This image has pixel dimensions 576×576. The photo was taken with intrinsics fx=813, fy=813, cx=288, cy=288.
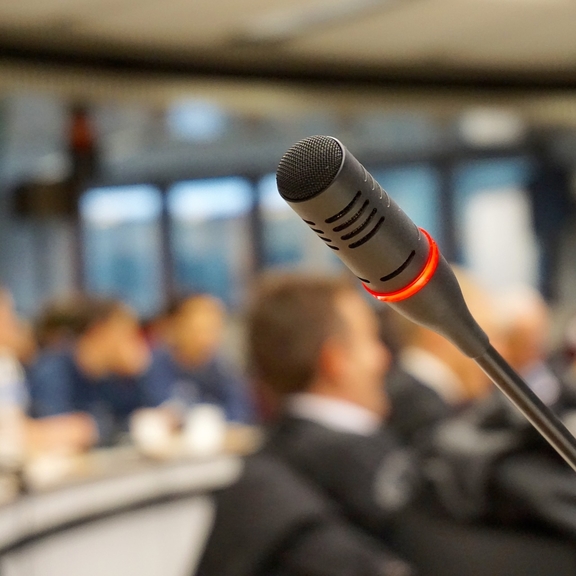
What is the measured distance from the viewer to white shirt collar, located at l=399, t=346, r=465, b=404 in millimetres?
3018

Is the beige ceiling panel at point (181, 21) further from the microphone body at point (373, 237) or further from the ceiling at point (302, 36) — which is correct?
the microphone body at point (373, 237)

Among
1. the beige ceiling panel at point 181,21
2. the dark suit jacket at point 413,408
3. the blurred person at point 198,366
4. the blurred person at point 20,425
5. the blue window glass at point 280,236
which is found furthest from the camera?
the blue window glass at point 280,236

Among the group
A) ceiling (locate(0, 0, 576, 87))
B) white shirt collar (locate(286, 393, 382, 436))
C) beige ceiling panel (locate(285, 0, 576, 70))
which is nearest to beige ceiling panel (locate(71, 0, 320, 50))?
ceiling (locate(0, 0, 576, 87))

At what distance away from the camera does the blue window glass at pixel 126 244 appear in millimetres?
7469

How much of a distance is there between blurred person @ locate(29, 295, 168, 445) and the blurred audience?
7.35 feet

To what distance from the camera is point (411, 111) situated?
17.4ft

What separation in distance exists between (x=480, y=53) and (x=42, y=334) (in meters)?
2.99

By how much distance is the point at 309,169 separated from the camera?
1.24ft

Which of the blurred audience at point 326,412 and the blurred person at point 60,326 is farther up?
the blurred audience at point 326,412

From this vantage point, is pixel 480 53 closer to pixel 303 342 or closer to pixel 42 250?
pixel 303 342

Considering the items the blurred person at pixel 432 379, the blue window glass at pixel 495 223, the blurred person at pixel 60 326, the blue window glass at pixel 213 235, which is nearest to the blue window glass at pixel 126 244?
the blue window glass at pixel 213 235

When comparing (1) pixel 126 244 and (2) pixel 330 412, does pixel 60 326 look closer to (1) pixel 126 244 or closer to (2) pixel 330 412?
(2) pixel 330 412

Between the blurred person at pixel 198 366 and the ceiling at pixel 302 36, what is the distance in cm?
138

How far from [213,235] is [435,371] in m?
4.82
